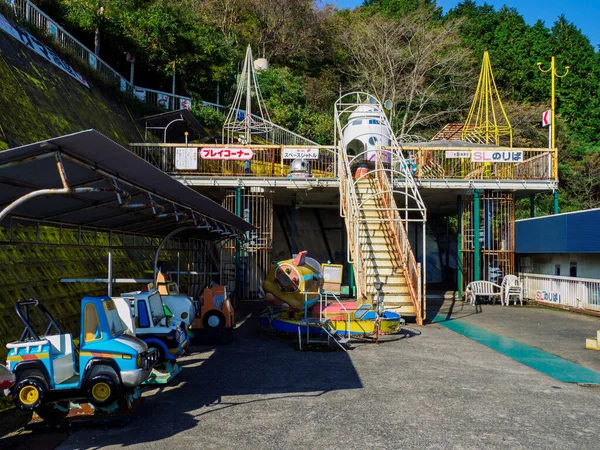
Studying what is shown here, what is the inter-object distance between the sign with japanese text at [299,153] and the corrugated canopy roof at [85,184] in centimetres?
1013

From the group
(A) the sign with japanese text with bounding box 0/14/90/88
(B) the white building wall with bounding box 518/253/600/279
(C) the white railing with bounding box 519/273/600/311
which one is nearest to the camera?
(A) the sign with japanese text with bounding box 0/14/90/88

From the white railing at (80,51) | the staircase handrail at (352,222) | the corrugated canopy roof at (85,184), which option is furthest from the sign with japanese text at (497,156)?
the white railing at (80,51)

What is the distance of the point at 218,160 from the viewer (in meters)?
21.0

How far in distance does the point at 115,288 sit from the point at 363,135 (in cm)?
1370

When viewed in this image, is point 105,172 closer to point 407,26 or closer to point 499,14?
point 407,26

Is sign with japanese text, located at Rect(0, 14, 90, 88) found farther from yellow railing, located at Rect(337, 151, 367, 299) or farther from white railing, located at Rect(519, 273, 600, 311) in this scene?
white railing, located at Rect(519, 273, 600, 311)

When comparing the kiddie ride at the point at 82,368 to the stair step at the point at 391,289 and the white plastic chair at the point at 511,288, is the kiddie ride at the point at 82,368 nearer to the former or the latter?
the stair step at the point at 391,289

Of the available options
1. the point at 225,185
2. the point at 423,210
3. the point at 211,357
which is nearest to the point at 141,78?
the point at 225,185

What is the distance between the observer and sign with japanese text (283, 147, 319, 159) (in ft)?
65.3

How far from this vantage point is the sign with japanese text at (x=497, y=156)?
19844 mm

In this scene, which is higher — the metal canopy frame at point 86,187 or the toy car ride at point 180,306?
the metal canopy frame at point 86,187

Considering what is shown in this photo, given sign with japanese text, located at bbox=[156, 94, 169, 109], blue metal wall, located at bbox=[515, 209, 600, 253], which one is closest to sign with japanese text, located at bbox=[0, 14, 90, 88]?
sign with japanese text, located at bbox=[156, 94, 169, 109]

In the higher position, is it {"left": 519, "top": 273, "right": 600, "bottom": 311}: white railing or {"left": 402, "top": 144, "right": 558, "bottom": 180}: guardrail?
{"left": 402, "top": 144, "right": 558, "bottom": 180}: guardrail

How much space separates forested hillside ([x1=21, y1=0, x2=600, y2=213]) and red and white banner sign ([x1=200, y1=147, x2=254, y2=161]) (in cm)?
1182
